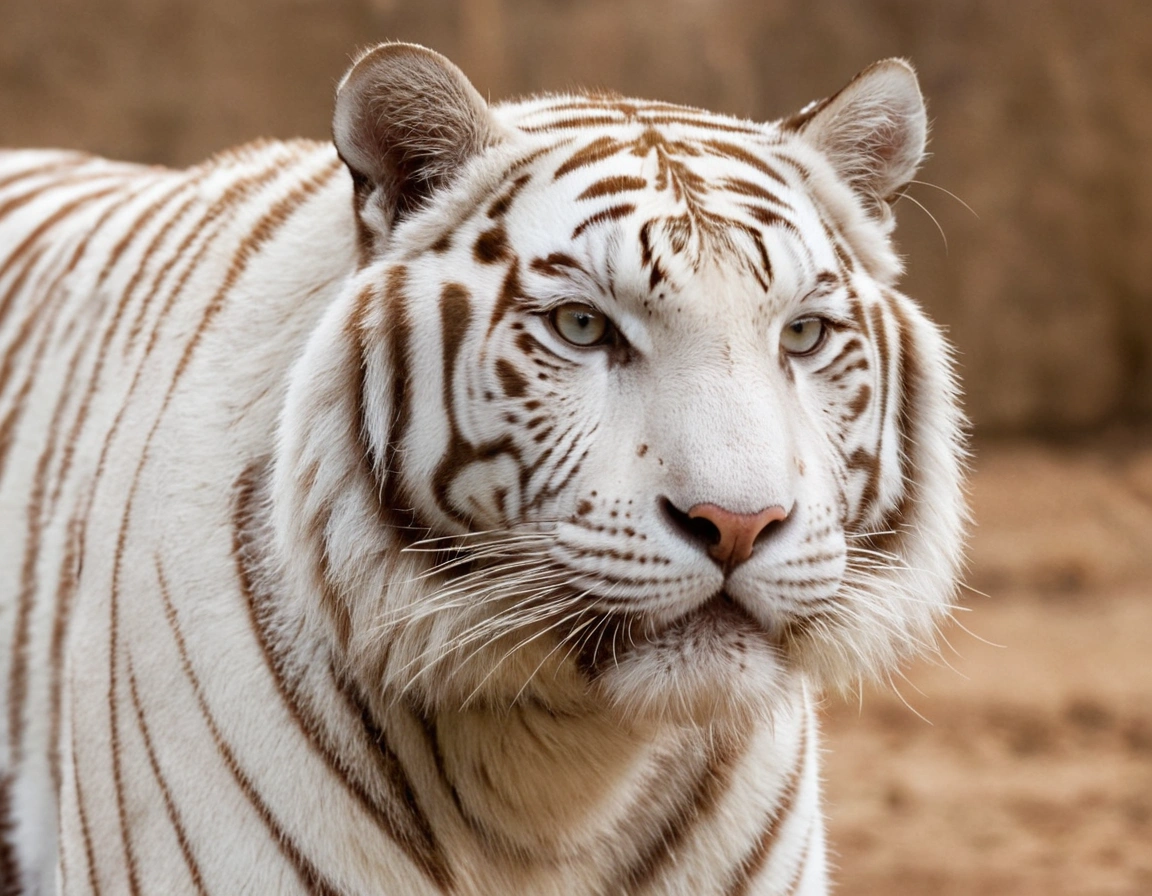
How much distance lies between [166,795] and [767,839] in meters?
0.68

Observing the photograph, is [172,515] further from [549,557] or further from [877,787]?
[877,787]

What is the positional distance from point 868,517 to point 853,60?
4266 mm

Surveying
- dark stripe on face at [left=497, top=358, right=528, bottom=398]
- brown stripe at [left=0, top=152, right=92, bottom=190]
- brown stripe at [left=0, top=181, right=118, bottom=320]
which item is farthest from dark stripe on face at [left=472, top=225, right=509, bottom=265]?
brown stripe at [left=0, top=152, right=92, bottom=190]

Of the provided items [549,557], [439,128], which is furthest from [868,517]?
[439,128]

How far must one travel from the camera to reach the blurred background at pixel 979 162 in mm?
4355

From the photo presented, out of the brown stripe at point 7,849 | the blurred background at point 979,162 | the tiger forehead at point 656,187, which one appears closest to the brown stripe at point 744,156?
the tiger forehead at point 656,187

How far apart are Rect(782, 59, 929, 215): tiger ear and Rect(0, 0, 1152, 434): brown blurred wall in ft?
11.0

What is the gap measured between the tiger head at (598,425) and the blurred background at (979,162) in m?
2.59

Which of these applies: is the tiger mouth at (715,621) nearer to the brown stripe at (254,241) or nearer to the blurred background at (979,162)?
the brown stripe at (254,241)

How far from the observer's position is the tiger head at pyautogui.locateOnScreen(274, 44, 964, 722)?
4.41 ft

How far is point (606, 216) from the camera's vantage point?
1423mm

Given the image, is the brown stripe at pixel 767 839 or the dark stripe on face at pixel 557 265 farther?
the brown stripe at pixel 767 839

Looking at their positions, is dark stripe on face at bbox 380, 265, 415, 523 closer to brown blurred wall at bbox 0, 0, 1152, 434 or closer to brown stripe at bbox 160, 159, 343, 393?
brown stripe at bbox 160, 159, 343, 393

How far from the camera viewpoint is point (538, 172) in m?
1.51
